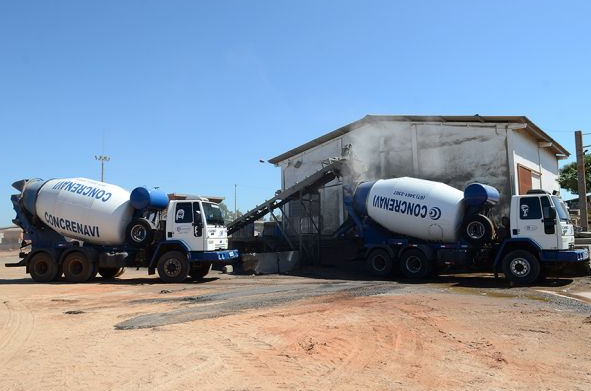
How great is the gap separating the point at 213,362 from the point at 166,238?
10.9 m

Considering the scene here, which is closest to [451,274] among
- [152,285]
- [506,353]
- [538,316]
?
[538,316]

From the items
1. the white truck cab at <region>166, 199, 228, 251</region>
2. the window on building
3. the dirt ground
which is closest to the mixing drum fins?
the white truck cab at <region>166, 199, 228, 251</region>

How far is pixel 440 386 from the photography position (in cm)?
486

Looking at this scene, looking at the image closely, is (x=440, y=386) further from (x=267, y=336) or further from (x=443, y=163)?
(x=443, y=163)

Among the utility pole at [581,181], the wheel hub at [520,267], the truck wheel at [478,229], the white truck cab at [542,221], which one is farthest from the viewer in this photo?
the utility pole at [581,181]

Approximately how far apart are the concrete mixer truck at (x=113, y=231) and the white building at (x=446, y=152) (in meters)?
6.46

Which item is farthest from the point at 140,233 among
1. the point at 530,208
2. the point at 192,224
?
the point at 530,208

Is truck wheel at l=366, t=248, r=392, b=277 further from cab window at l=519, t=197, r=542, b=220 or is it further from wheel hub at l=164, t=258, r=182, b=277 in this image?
wheel hub at l=164, t=258, r=182, b=277

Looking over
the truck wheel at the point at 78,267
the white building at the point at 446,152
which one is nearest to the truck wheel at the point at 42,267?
the truck wheel at the point at 78,267

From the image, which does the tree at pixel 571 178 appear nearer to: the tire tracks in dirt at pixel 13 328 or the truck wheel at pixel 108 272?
the truck wheel at pixel 108 272

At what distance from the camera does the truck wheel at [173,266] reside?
15930mm

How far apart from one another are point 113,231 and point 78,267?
1.82 metres

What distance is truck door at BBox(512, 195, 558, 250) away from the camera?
13.6 metres

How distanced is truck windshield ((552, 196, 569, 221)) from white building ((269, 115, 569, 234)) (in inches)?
226
